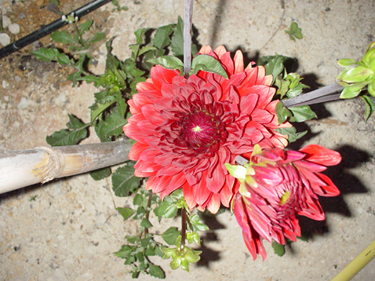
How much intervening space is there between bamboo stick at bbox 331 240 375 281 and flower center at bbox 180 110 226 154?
1.45m

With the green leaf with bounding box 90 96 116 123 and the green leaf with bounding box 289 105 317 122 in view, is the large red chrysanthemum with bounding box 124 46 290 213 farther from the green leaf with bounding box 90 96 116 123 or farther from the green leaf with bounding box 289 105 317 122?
the green leaf with bounding box 90 96 116 123

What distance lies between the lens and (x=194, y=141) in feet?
2.16

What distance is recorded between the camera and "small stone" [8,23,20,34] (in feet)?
5.00

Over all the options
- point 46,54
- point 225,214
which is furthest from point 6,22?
point 225,214

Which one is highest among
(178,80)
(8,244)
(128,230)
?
(178,80)

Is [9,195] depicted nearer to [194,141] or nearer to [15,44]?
[15,44]

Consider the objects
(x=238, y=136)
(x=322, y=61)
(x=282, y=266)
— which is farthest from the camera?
(x=282, y=266)

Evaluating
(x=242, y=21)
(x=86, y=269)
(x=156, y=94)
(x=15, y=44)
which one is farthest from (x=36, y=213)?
(x=242, y=21)

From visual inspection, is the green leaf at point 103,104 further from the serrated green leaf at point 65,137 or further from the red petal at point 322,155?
the red petal at point 322,155

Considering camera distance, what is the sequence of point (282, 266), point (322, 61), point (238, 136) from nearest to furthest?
point (238, 136) < point (322, 61) < point (282, 266)

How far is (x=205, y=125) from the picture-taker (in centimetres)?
65

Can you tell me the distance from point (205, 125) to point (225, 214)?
35.7 inches

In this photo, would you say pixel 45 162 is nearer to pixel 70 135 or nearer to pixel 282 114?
pixel 282 114

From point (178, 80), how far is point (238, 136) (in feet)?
0.66
